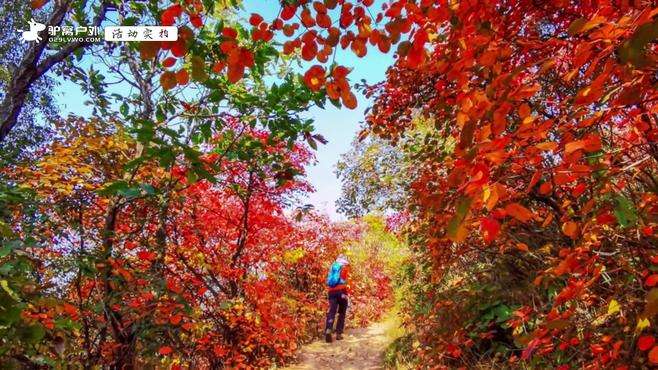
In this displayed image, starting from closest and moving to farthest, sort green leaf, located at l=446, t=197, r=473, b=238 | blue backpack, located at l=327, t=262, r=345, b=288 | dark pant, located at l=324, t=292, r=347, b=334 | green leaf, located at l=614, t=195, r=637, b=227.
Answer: green leaf, located at l=446, t=197, r=473, b=238 → green leaf, located at l=614, t=195, r=637, b=227 → blue backpack, located at l=327, t=262, r=345, b=288 → dark pant, located at l=324, t=292, r=347, b=334

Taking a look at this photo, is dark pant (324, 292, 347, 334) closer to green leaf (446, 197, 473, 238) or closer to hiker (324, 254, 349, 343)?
hiker (324, 254, 349, 343)

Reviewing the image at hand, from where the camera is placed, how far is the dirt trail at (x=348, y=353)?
836cm

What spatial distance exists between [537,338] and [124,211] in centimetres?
535

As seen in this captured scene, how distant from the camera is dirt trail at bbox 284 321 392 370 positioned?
8.36 metres

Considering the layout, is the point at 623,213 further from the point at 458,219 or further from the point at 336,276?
the point at 336,276

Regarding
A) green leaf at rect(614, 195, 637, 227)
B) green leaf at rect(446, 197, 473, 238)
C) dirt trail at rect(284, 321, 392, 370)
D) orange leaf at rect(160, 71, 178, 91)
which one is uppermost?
orange leaf at rect(160, 71, 178, 91)

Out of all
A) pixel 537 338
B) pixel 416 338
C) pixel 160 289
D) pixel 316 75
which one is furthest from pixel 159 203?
pixel 416 338

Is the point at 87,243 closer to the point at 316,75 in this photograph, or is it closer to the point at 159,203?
the point at 159,203

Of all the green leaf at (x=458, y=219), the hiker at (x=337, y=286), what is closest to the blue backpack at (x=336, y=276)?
the hiker at (x=337, y=286)

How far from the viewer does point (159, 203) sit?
15.5 feet

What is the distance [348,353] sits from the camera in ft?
29.9

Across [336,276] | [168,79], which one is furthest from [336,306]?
[168,79]

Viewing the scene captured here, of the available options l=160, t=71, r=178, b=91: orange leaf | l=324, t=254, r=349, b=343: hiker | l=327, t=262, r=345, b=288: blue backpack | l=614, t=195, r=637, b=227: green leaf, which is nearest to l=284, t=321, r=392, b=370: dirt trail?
l=324, t=254, r=349, b=343: hiker

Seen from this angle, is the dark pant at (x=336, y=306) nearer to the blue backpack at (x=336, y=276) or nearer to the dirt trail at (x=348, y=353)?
the blue backpack at (x=336, y=276)
